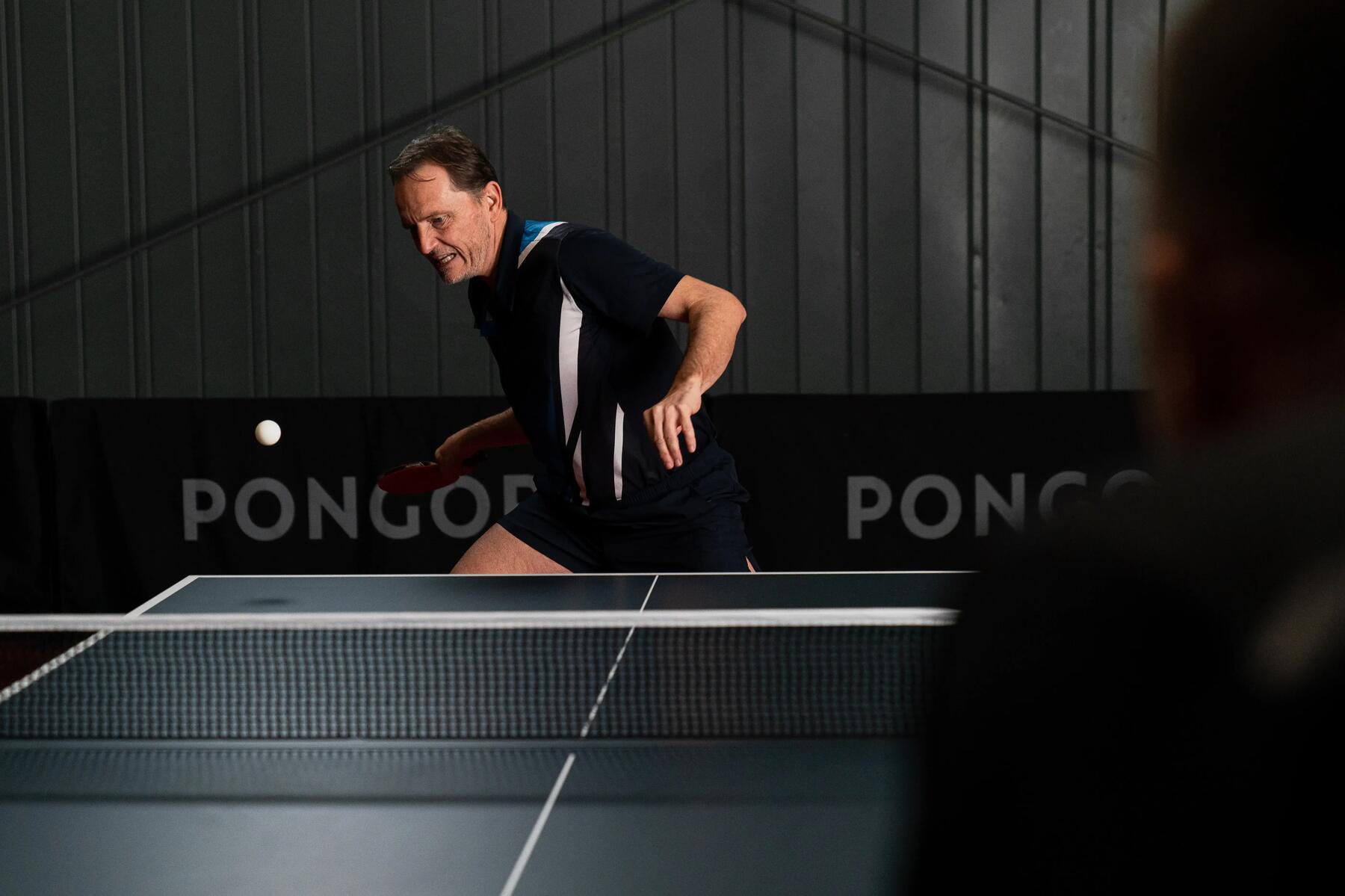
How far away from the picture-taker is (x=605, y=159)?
7.17 m

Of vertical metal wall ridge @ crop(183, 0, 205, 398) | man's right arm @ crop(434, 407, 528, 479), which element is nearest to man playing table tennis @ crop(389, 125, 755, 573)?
man's right arm @ crop(434, 407, 528, 479)

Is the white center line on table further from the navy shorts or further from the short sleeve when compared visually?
the short sleeve

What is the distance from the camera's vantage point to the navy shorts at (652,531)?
344 centimetres

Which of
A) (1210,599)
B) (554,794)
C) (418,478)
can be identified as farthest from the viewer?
(418,478)

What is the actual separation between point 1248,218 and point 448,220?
3.03m

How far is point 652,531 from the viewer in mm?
3457

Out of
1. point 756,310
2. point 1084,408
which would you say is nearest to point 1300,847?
point 1084,408

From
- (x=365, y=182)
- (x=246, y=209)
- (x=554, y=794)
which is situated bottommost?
(x=554, y=794)

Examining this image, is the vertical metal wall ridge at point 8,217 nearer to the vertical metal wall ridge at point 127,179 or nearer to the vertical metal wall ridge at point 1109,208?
the vertical metal wall ridge at point 127,179

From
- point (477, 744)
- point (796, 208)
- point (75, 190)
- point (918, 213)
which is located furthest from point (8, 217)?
point (477, 744)

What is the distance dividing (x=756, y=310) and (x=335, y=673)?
15.8ft

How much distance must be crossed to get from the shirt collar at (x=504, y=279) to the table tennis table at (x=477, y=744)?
28.0 inches

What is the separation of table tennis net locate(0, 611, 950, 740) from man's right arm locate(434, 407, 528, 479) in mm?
889

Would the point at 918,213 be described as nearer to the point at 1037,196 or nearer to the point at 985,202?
the point at 985,202
